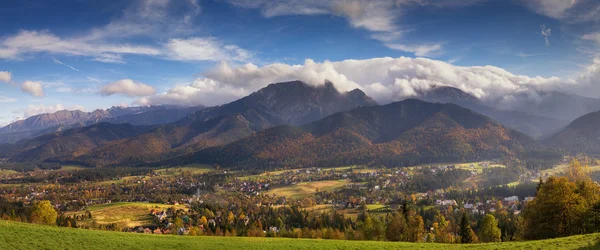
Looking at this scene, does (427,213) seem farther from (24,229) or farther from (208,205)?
(24,229)

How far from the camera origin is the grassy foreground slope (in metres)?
37.2

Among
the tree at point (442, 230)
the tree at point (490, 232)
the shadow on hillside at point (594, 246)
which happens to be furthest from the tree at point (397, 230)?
the shadow on hillside at point (594, 246)

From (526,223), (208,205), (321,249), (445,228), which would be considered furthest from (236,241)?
(208,205)

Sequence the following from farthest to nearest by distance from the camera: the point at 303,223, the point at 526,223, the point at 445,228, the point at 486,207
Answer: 1. the point at 486,207
2. the point at 303,223
3. the point at 445,228
4. the point at 526,223

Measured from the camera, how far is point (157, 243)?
145 ft

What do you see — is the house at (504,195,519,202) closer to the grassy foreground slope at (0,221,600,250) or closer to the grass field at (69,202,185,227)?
the grassy foreground slope at (0,221,600,250)

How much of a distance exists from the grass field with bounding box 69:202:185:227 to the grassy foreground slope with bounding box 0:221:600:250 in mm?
90484

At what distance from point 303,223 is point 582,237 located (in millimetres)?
89356

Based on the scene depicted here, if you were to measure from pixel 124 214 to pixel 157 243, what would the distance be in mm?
121669

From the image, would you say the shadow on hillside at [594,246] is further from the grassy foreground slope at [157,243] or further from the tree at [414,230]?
the tree at [414,230]

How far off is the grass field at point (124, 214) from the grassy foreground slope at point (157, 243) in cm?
9048

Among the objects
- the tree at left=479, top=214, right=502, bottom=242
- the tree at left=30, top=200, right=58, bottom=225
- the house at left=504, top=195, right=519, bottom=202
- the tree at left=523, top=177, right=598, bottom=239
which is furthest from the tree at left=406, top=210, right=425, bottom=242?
the house at left=504, top=195, right=519, bottom=202

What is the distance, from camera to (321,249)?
1738 inches

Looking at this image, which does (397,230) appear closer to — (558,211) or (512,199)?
(558,211)
